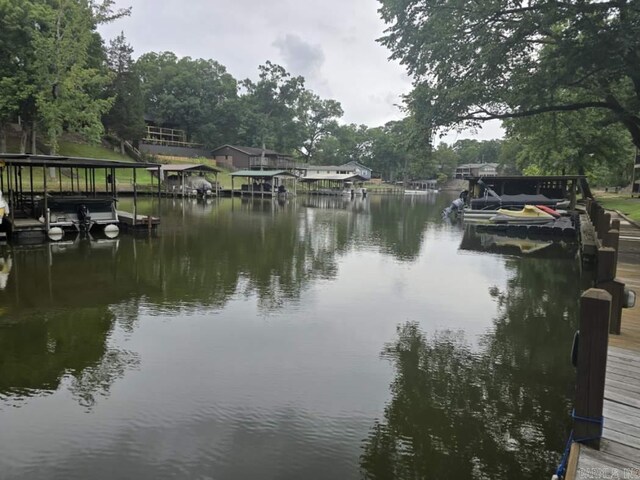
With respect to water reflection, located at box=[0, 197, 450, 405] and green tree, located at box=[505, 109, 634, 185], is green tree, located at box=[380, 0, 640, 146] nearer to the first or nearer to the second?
green tree, located at box=[505, 109, 634, 185]

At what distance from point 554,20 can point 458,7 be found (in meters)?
2.74

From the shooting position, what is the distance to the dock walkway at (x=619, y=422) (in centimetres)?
325

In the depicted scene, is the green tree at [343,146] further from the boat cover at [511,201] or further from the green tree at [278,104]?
the boat cover at [511,201]

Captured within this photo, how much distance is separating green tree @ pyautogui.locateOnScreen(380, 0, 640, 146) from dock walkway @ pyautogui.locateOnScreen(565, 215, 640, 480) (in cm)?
974

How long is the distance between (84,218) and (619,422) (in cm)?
1930

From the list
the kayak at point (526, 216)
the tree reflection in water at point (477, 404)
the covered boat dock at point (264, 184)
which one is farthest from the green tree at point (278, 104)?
the tree reflection in water at point (477, 404)

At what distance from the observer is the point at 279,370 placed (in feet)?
21.7

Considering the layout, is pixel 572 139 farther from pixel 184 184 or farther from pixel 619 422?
pixel 184 184

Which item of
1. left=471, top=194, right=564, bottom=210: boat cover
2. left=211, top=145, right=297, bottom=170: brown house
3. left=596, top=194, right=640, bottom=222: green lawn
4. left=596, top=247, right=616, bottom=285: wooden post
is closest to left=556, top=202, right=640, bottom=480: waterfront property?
left=596, top=247, right=616, bottom=285: wooden post

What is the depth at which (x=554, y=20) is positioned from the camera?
42.5 ft

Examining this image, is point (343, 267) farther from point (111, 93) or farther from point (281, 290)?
point (111, 93)

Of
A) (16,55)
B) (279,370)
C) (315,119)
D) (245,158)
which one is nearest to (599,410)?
(279,370)

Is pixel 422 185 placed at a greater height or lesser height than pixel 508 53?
lesser

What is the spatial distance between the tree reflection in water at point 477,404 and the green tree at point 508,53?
8319 millimetres
